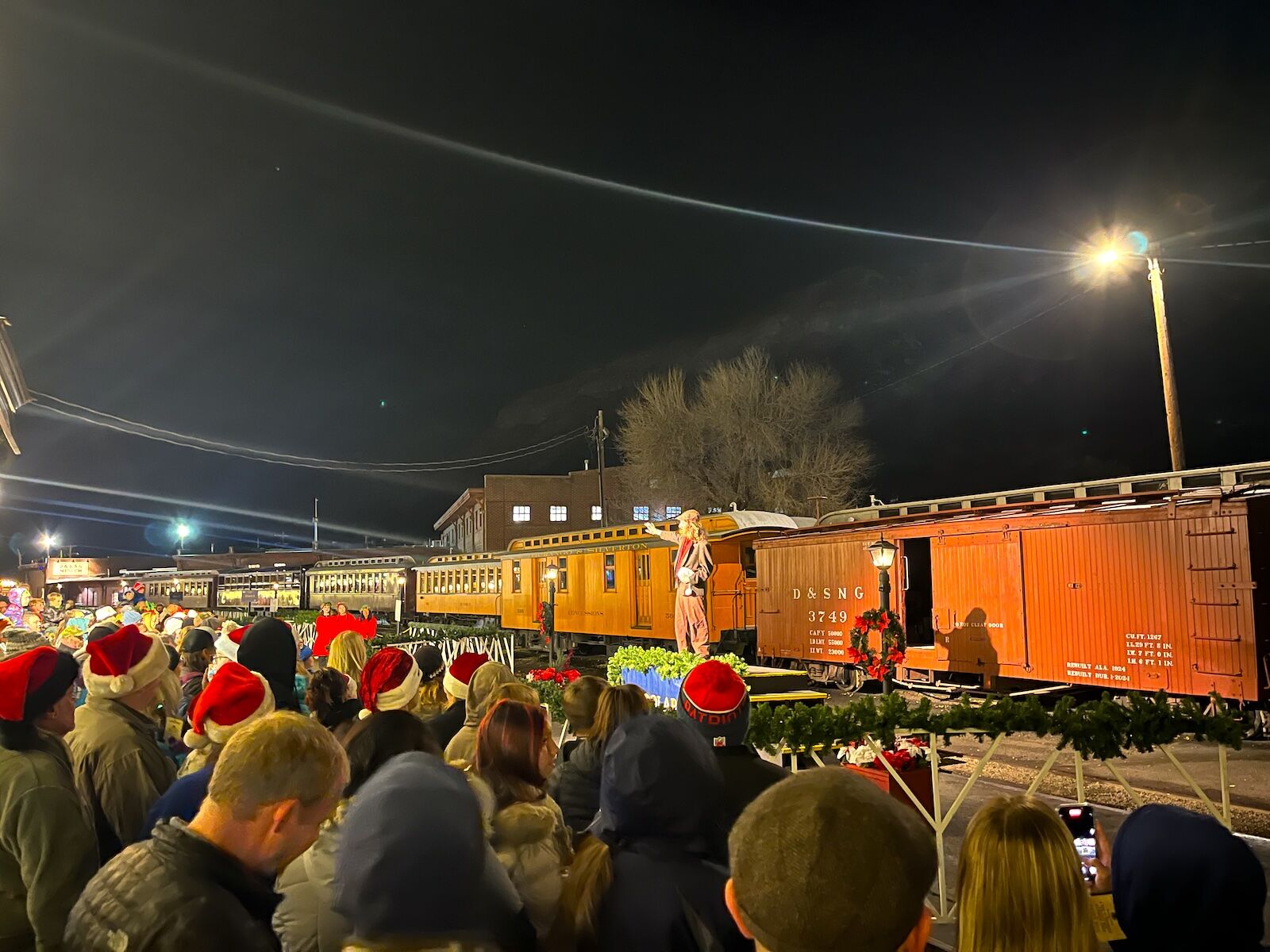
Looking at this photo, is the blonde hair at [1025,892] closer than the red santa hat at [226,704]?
Yes

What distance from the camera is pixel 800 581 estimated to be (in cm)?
1872

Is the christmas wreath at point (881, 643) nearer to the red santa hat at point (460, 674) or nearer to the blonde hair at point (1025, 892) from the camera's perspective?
the red santa hat at point (460, 674)

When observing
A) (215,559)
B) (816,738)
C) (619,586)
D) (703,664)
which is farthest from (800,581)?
(215,559)

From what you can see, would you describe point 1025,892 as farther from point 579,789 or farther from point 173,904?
point 579,789

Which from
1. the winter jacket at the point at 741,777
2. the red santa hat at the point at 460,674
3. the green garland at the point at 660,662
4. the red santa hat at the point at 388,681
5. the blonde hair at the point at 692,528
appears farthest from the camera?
the blonde hair at the point at 692,528

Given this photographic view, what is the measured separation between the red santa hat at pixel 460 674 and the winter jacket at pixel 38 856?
272 cm

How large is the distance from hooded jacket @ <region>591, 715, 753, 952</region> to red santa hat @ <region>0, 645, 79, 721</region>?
7.79 feet

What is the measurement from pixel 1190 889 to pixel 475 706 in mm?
3431

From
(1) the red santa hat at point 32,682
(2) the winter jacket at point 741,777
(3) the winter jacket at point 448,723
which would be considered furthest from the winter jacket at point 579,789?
(1) the red santa hat at point 32,682

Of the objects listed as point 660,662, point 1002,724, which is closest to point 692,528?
point 660,662

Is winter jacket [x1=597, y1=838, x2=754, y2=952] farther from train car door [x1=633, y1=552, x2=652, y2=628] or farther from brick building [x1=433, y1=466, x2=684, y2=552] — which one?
brick building [x1=433, y1=466, x2=684, y2=552]

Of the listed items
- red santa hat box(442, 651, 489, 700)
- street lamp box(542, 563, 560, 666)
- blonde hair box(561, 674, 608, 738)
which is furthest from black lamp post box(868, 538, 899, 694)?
street lamp box(542, 563, 560, 666)

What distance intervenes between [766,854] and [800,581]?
57.5ft

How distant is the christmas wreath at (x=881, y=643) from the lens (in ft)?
45.4
